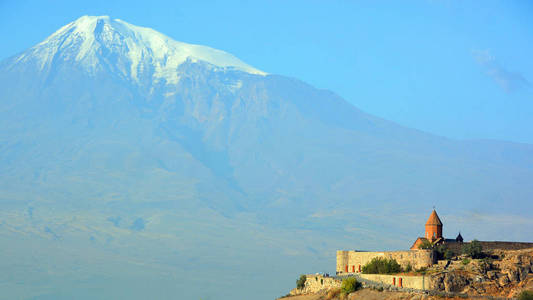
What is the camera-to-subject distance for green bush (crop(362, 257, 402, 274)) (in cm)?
7831

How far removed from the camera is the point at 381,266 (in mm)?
79500

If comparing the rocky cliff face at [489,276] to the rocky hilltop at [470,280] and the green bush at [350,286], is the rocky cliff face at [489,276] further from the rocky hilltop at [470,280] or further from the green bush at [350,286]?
the green bush at [350,286]

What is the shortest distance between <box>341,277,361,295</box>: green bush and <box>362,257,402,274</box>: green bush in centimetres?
635

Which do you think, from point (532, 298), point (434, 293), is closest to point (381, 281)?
point (434, 293)

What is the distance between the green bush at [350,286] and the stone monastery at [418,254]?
24.3 feet

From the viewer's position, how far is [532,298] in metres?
62.5

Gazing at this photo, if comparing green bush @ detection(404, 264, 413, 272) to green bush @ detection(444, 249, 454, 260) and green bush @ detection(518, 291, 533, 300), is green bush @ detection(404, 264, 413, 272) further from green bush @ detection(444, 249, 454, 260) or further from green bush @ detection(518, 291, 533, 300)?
green bush @ detection(518, 291, 533, 300)

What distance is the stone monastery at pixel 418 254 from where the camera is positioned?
7775 cm

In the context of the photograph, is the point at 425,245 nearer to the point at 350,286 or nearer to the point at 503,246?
the point at 503,246

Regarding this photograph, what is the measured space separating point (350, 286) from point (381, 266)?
8385 millimetres

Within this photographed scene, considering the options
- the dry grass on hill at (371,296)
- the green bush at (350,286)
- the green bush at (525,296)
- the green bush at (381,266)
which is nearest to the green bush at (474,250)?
the green bush at (381,266)

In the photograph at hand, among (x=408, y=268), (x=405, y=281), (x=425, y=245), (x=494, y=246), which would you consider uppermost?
(x=425, y=245)

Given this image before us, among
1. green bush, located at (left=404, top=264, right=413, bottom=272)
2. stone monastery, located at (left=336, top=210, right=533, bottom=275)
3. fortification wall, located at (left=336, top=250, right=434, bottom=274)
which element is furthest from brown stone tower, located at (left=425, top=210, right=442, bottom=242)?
green bush, located at (left=404, top=264, right=413, bottom=272)

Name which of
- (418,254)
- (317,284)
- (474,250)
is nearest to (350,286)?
(418,254)
